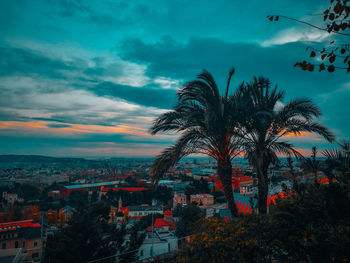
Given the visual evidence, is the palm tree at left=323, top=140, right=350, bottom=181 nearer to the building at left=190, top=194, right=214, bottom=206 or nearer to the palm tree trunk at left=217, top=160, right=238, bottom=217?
the palm tree trunk at left=217, top=160, right=238, bottom=217

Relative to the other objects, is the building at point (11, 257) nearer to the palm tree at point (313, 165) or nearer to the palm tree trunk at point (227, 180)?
the palm tree trunk at point (227, 180)

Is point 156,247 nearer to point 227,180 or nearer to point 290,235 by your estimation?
point 227,180

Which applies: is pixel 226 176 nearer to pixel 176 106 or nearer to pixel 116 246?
pixel 176 106

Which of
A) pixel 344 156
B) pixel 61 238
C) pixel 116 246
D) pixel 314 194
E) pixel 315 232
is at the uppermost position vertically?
pixel 344 156

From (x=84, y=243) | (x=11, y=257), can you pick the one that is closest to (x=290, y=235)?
(x=84, y=243)

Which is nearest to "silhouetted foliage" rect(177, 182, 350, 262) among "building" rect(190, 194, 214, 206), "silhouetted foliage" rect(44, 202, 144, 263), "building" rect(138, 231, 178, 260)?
"building" rect(138, 231, 178, 260)

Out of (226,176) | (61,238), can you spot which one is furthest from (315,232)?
(61,238)
